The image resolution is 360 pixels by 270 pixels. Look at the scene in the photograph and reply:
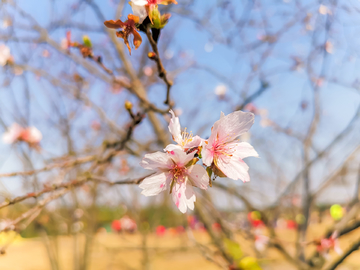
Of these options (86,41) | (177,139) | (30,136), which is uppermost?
(30,136)

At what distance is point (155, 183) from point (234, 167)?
0.26 m

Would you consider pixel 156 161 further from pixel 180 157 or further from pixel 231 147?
pixel 231 147

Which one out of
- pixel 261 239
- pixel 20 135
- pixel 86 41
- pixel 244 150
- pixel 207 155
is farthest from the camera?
pixel 20 135

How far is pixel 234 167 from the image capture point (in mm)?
739

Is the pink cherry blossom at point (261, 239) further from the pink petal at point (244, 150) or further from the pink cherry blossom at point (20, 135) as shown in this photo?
the pink cherry blossom at point (20, 135)

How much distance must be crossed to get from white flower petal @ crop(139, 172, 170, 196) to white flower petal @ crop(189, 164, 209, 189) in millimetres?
84

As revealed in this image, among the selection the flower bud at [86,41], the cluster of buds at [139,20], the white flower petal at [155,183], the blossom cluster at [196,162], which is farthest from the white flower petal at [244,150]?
the flower bud at [86,41]

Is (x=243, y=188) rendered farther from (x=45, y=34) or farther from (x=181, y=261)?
(x=181, y=261)

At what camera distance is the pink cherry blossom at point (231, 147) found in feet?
2.29

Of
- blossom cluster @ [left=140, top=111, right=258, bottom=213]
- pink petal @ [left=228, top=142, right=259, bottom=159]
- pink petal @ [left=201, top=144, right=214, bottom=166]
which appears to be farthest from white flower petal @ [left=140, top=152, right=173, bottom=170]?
pink petal @ [left=228, top=142, right=259, bottom=159]

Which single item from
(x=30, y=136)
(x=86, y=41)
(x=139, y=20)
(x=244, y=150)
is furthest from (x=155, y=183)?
(x=30, y=136)

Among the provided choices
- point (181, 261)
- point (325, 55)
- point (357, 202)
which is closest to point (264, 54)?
point (325, 55)

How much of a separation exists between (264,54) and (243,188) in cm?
240

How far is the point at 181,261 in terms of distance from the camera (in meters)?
8.20
